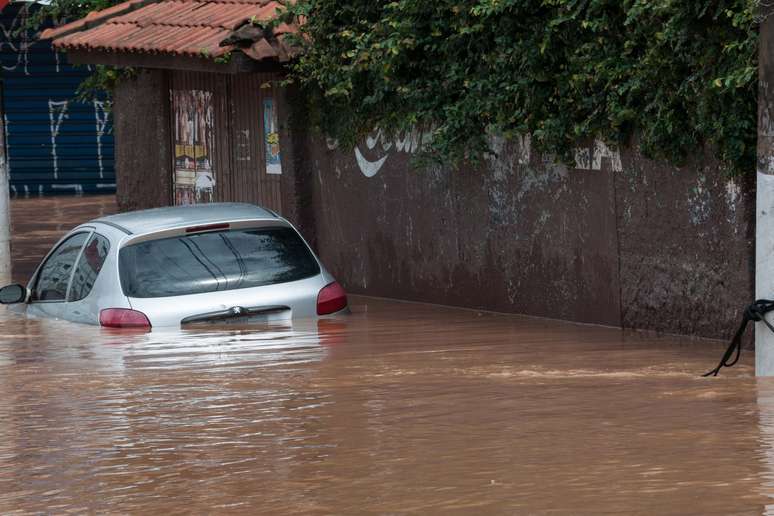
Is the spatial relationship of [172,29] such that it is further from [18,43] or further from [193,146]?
[18,43]

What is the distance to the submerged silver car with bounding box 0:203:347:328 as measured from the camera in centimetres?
1069

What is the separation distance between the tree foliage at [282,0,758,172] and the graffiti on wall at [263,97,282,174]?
2.58 ft

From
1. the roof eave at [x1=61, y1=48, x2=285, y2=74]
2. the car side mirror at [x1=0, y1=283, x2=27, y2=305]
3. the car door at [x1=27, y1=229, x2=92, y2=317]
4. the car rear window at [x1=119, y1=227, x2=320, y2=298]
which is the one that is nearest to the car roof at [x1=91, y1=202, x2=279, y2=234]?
the car rear window at [x1=119, y1=227, x2=320, y2=298]

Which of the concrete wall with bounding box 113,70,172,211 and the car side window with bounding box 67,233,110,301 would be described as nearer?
the car side window with bounding box 67,233,110,301

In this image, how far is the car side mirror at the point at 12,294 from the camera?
11578 mm

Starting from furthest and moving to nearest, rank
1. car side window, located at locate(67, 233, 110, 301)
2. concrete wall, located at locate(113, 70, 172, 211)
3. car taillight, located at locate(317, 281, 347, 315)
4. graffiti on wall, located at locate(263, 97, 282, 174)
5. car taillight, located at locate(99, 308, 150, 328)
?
1. concrete wall, located at locate(113, 70, 172, 211)
2. graffiti on wall, located at locate(263, 97, 282, 174)
3. car side window, located at locate(67, 233, 110, 301)
4. car taillight, located at locate(317, 281, 347, 315)
5. car taillight, located at locate(99, 308, 150, 328)

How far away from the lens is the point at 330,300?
436 inches

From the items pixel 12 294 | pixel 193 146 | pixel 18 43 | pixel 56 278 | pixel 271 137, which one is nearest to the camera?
pixel 12 294

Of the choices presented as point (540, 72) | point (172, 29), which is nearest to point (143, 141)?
point (172, 29)

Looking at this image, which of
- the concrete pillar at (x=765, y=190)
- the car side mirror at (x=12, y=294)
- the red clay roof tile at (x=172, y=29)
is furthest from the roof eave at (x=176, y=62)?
the concrete pillar at (x=765, y=190)

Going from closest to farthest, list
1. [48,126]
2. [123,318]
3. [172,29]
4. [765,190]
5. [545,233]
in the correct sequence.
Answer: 1. [765,190]
2. [123,318]
3. [545,233]
4. [172,29]
5. [48,126]

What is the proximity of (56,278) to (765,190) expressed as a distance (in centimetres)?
552

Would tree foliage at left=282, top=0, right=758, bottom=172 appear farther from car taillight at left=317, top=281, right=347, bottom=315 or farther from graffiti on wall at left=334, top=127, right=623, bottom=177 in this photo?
car taillight at left=317, top=281, right=347, bottom=315

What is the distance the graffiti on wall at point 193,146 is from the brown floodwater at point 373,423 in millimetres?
6495
